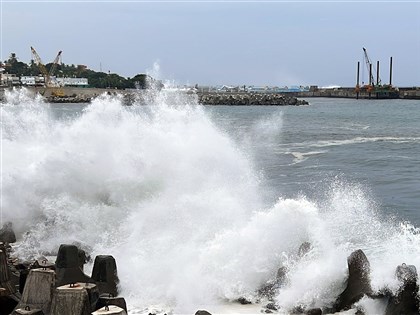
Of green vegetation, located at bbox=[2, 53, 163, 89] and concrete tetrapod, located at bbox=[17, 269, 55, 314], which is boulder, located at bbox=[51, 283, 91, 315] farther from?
green vegetation, located at bbox=[2, 53, 163, 89]

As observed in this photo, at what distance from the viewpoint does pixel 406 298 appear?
8.76m

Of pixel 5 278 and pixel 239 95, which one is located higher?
pixel 5 278

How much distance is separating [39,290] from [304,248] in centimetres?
412

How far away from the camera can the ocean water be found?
10.5 m

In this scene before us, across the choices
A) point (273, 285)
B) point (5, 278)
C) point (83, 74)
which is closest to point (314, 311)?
point (273, 285)

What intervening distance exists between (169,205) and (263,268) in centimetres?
366

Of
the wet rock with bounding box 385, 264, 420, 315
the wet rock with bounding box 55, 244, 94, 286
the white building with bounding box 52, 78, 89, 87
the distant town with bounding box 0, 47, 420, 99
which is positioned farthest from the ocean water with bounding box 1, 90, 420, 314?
the white building with bounding box 52, 78, 89, 87

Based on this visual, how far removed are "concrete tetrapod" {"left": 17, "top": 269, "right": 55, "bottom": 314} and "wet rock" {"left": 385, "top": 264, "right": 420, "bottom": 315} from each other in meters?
3.92

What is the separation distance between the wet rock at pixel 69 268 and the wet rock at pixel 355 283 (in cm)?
326

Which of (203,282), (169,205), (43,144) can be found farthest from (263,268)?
(43,144)

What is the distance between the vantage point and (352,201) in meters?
15.2

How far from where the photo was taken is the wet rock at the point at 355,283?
31.1 ft

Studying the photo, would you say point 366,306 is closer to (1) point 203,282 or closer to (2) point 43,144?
(1) point 203,282

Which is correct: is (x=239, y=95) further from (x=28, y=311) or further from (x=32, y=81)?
(x=28, y=311)
